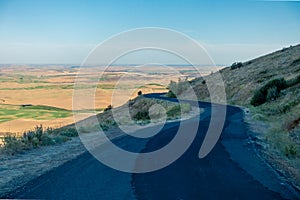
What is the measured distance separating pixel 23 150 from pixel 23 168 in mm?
3331

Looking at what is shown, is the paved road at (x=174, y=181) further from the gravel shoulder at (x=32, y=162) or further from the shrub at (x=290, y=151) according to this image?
the shrub at (x=290, y=151)

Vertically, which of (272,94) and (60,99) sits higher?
(272,94)

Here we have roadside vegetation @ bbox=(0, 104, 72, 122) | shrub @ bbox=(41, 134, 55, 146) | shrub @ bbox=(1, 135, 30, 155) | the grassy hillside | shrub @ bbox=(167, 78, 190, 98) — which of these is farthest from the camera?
shrub @ bbox=(167, 78, 190, 98)

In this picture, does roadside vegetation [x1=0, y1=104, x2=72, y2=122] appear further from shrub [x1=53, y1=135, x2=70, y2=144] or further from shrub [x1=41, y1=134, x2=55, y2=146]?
shrub [x1=41, y1=134, x2=55, y2=146]

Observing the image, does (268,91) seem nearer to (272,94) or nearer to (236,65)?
(272,94)

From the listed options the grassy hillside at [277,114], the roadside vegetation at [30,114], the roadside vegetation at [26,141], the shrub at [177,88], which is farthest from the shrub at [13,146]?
the shrub at [177,88]

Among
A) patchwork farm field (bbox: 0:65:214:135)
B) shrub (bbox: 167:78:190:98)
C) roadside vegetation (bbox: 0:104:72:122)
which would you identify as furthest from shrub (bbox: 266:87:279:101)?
shrub (bbox: 167:78:190:98)

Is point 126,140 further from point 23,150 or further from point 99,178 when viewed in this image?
point 99,178

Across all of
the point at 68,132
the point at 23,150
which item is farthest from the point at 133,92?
the point at 23,150

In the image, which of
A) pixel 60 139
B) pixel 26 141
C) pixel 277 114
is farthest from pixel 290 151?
pixel 277 114

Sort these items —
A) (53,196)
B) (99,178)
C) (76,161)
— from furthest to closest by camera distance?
(76,161) → (99,178) → (53,196)

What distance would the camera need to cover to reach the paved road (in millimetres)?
7820

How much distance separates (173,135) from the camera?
1773 centimetres

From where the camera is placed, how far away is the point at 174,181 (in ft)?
29.8
